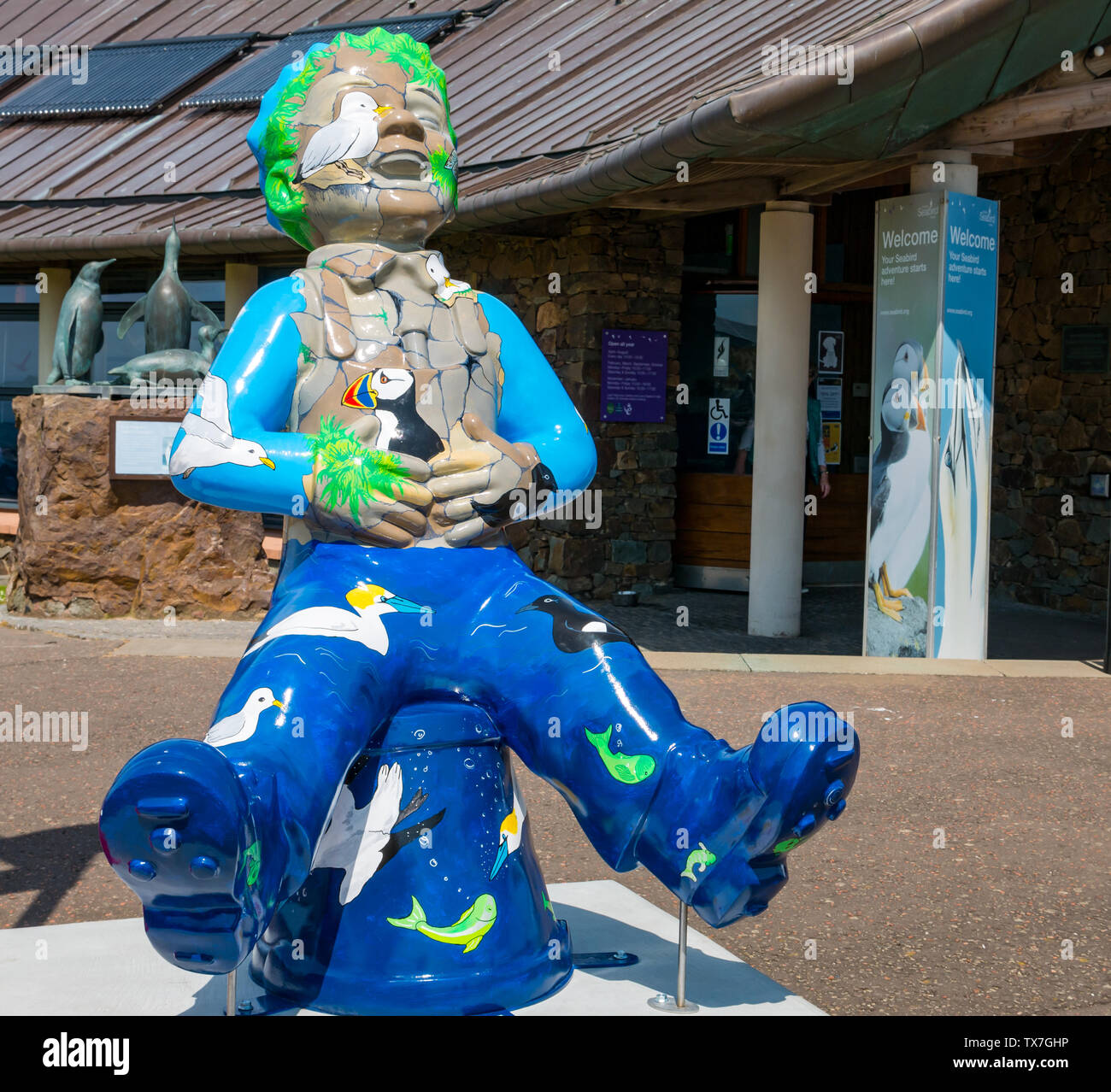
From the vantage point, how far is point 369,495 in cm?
259

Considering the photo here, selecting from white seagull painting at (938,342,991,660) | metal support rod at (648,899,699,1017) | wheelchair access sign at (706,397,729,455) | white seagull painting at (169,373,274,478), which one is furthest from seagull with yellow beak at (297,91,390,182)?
wheelchair access sign at (706,397,729,455)

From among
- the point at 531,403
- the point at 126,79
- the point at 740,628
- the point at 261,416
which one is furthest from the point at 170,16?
the point at 261,416

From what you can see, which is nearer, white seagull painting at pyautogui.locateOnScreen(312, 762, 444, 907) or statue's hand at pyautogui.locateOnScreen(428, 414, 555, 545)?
white seagull painting at pyautogui.locateOnScreen(312, 762, 444, 907)

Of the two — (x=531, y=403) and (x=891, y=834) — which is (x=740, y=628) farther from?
(x=531, y=403)

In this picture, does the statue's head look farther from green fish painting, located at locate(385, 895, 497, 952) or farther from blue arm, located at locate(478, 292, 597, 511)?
green fish painting, located at locate(385, 895, 497, 952)

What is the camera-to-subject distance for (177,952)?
2014mm

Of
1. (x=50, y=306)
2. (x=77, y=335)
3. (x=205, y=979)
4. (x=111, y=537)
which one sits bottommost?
(x=205, y=979)

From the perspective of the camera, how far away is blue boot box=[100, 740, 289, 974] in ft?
6.18

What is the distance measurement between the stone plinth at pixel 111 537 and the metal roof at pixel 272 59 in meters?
4.14

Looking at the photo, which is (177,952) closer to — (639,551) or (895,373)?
(895,373)

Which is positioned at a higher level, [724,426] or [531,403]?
[724,426]

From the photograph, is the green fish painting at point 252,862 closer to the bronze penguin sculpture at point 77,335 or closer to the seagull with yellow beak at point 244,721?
the seagull with yellow beak at point 244,721

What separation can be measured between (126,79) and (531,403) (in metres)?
11.7

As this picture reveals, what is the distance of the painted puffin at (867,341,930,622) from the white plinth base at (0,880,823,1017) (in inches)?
180
